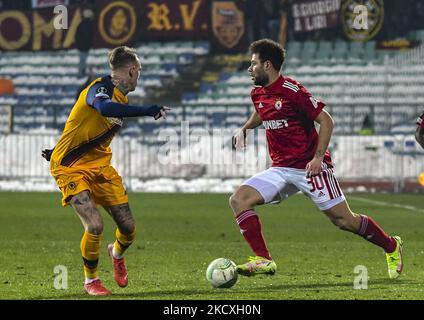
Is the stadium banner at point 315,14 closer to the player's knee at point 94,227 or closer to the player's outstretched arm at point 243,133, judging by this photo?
the player's outstretched arm at point 243,133

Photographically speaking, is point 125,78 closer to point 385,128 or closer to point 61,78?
point 385,128

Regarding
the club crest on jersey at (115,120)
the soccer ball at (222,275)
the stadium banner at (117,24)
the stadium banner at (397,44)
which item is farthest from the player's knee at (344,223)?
the stadium banner at (117,24)

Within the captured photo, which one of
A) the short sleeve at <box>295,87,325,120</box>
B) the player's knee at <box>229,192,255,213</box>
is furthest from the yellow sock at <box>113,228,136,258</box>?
the short sleeve at <box>295,87,325,120</box>

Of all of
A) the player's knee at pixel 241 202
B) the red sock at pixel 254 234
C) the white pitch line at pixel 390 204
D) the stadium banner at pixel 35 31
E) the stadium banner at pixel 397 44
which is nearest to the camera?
the red sock at pixel 254 234

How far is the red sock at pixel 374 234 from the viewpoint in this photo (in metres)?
10.0

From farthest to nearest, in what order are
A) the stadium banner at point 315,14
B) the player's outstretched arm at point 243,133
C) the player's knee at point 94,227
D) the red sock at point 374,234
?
1. the stadium banner at point 315,14
2. the player's outstretched arm at point 243,133
3. the red sock at point 374,234
4. the player's knee at point 94,227

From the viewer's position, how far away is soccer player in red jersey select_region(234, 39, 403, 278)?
9664 millimetres

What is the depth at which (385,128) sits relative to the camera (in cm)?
3125

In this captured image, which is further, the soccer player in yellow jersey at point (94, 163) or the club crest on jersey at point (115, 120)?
the club crest on jersey at point (115, 120)

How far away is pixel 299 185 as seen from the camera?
32.3ft

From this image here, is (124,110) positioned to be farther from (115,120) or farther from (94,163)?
(94,163)

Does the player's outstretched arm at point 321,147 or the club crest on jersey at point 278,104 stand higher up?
the club crest on jersey at point 278,104

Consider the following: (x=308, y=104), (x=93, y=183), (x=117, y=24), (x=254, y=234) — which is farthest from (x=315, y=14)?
(x=93, y=183)
